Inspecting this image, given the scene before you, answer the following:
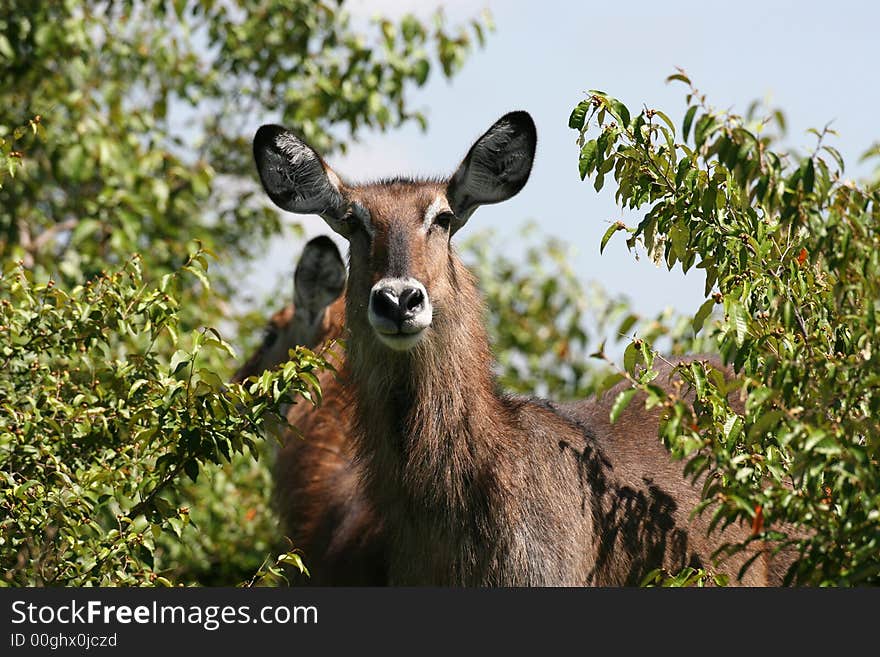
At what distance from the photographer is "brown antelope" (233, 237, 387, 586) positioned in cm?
613

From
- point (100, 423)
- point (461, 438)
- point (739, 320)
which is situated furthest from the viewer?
point (461, 438)

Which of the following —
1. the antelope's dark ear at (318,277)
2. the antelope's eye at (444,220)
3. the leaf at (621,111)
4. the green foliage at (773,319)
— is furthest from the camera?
the antelope's dark ear at (318,277)

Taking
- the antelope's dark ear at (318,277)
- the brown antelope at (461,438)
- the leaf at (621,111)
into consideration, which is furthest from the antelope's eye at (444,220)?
the antelope's dark ear at (318,277)

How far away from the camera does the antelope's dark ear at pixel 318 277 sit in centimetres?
752

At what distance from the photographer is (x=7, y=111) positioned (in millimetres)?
8891

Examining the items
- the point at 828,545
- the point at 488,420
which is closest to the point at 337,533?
the point at 488,420

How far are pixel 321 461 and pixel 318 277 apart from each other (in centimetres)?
121

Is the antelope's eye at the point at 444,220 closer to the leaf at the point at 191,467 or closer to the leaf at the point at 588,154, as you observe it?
the leaf at the point at 588,154

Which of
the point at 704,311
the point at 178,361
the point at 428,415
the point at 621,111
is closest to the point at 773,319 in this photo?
the point at 704,311

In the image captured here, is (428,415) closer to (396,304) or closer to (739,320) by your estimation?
(396,304)

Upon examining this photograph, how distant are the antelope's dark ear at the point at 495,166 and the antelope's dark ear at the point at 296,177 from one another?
1.67 ft

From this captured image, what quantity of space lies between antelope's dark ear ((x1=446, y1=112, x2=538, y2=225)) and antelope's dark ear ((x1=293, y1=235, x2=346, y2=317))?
2.22 meters

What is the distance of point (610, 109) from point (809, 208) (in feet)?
2.79

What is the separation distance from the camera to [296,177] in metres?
5.50
